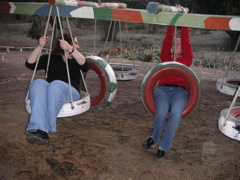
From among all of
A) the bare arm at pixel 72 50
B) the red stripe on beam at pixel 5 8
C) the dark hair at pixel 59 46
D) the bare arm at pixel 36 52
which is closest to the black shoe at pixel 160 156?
the bare arm at pixel 72 50

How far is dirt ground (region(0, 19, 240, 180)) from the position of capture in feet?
7.86

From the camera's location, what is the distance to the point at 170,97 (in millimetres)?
2865

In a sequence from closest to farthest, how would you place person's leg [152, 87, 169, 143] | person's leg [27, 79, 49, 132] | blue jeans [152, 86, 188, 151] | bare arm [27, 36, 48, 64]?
person's leg [27, 79, 49, 132] < blue jeans [152, 86, 188, 151] < person's leg [152, 87, 169, 143] < bare arm [27, 36, 48, 64]

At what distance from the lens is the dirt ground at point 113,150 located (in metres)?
2.39

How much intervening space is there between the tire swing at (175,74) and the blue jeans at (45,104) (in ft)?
3.07

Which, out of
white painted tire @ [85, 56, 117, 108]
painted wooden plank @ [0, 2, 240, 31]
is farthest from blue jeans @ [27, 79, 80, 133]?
white painted tire @ [85, 56, 117, 108]

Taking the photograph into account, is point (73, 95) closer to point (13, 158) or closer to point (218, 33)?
point (13, 158)

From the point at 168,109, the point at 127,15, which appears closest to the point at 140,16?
the point at 127,15

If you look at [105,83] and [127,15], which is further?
[105,83]

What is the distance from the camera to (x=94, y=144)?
2932 mm

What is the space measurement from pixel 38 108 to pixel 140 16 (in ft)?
4.75

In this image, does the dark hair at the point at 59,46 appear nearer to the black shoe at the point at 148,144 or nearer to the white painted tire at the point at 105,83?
the white painted tire at the point at 105,83

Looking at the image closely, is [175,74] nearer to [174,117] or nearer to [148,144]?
[174,117]

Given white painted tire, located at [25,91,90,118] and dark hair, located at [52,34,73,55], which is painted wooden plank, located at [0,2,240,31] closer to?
dark hair, located at [52,34,73,55]
